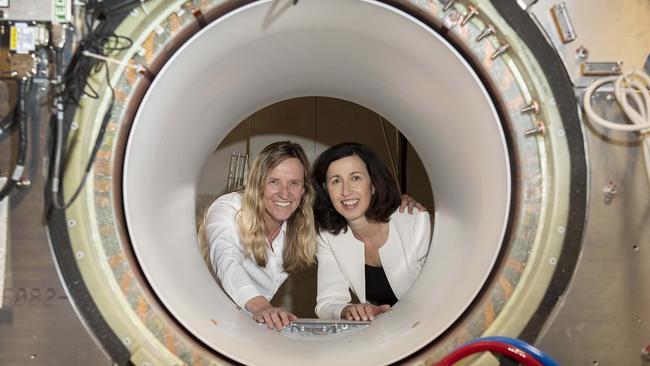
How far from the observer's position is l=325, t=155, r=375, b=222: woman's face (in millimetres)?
2867

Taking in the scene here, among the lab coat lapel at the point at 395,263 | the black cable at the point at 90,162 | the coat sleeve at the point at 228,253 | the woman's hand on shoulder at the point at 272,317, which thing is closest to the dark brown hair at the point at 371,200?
the lab coat lapel at the point at 395,263

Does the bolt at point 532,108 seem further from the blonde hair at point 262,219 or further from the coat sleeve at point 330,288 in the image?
the blonde hair at point 262,219

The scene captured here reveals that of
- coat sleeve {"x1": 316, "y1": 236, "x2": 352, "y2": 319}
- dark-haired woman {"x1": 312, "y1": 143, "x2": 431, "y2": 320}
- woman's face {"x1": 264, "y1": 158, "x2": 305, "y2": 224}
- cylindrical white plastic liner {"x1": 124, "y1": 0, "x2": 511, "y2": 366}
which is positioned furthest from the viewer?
woman's face {"x1": 264, "y1": 158, "x2": 305, "y2": 224}

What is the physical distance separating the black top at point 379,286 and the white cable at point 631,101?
5.17 feet

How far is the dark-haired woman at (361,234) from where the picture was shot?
278 centimetres

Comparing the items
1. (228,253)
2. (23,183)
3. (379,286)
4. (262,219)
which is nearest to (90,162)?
(23,183)

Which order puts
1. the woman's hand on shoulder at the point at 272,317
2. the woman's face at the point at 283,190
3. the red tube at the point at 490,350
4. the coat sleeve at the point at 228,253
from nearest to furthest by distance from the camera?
the red tube at the point at 490,350
the woman's hand on shoulder at the point at 272,317
the coat sleeve at the point at 228,253
the woman's face at the point at 283,190

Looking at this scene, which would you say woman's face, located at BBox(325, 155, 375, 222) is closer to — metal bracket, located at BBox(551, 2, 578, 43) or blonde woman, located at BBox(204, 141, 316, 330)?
blonde woman, located at BBox(204, 141, 316, 330)

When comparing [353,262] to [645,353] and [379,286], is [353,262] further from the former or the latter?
[645,353]

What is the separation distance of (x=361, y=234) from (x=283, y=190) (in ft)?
1.30

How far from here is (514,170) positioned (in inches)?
59.4

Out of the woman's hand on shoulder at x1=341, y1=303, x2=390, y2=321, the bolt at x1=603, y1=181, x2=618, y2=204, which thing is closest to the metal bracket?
the bolt at x1=603, y1=181, x2=618, y2=204

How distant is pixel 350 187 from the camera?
290 cm

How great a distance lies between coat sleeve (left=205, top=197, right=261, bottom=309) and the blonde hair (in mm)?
50
